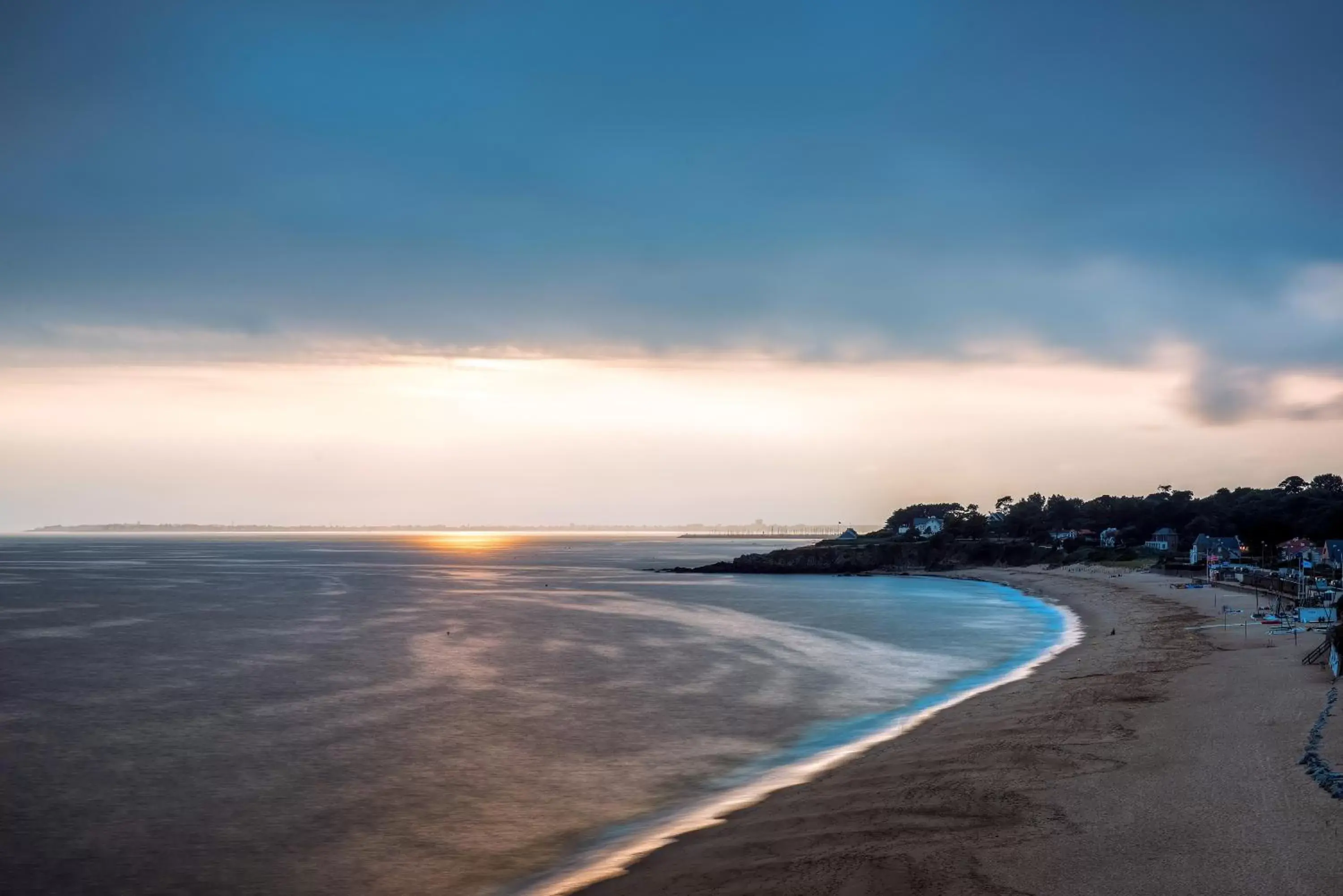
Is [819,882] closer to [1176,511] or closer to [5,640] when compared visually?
[5,640]

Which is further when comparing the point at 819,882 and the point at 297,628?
the point at 297,628

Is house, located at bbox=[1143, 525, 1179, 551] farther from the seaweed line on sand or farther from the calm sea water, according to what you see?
the seaweed line on sand

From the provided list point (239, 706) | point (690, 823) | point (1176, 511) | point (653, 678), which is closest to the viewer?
point (690, 823)

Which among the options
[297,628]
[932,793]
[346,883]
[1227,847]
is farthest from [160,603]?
[1227,847]

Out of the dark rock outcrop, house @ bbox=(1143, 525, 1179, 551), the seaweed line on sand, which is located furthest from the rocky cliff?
the seaweed line on sand

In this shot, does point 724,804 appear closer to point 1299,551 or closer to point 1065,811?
point 1065,811

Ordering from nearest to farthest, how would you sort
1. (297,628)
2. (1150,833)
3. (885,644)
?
1. (1150,833)
2. (885,644)
3. (297,628)
